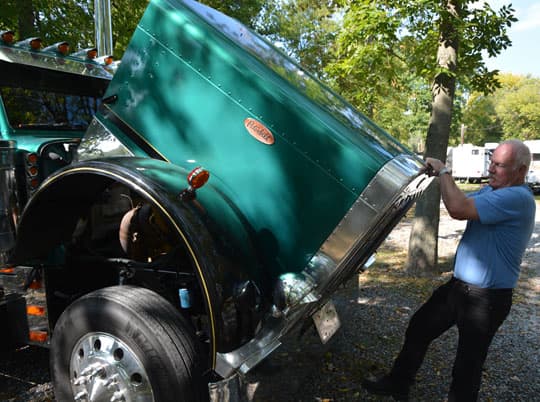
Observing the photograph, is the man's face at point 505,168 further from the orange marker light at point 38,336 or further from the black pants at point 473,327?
the orange marker light at point 38,336

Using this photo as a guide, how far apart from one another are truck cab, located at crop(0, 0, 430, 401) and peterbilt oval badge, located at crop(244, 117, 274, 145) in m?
0.01

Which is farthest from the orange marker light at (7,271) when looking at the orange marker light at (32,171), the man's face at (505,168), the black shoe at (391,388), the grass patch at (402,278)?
the grass patch at (402,278)

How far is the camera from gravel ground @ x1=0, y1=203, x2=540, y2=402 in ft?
7.94

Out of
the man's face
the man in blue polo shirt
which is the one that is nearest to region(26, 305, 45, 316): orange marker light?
the man in blue polo shirt

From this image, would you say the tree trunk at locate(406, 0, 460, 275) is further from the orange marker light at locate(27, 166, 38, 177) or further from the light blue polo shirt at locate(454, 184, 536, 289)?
the orange marker light at locate(27, 166, 38, 177)

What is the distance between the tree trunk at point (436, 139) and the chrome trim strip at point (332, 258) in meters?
3.83

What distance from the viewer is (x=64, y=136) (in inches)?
139

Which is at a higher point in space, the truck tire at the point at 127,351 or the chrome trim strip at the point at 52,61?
the chrome trim strip at the point at 52,61

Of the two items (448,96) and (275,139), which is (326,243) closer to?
(275,139)

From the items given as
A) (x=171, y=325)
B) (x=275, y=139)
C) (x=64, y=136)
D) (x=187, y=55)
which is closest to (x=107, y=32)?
(x=64, y=136)

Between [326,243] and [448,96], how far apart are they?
470 cm

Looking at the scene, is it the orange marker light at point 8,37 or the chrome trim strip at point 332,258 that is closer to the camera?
the chrome trim strip at point 332,258

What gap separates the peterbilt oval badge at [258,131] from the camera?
241 centimetres

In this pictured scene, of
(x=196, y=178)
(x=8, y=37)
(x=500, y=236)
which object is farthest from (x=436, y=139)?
(x=8, y=37)
